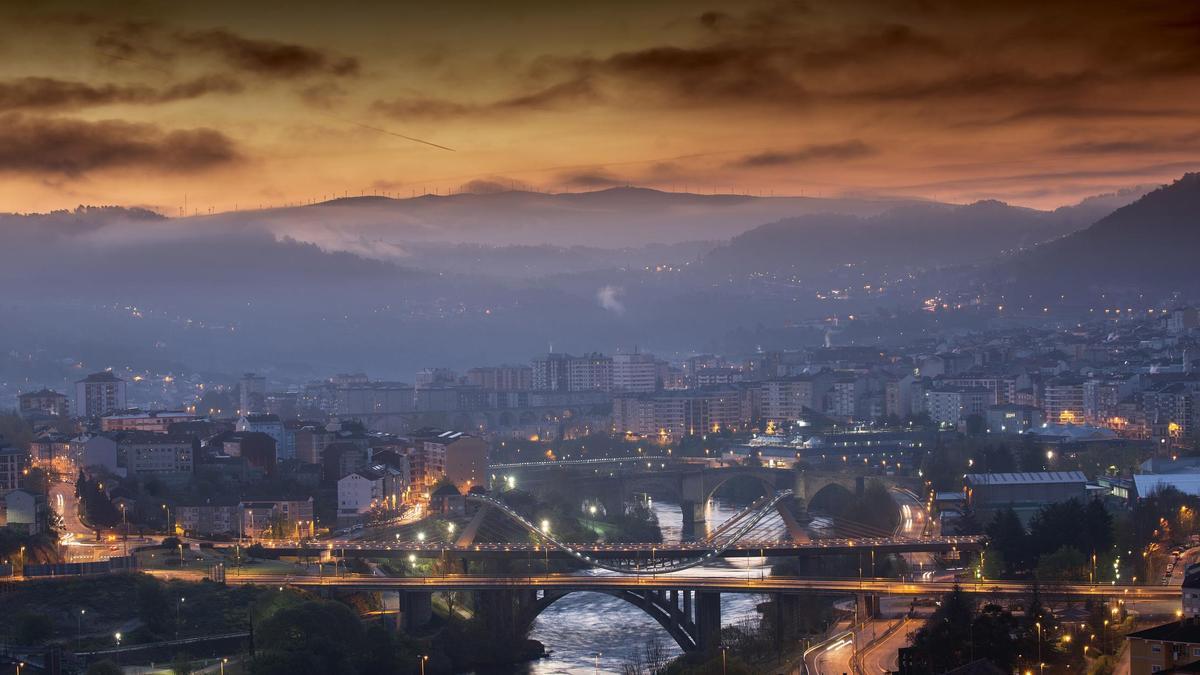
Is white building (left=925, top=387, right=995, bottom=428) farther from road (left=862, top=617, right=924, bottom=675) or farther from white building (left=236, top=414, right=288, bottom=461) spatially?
road (left=862, top=617, right=924, bottom=675)

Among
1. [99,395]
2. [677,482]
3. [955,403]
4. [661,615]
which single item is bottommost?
[661,615]

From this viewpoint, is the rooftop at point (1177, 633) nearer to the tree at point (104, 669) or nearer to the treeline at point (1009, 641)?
the treeline at point (1009, 641)

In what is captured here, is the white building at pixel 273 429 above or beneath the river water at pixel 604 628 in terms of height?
above

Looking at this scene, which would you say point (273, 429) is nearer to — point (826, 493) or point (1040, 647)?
point (826, 493)

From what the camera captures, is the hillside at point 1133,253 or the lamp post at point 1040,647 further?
the hillside at point 1133,253

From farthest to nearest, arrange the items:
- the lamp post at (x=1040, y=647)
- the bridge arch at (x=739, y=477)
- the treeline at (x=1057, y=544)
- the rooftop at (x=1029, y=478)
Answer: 1. the bridge arch at (x=739, y=477)
2. the rooftop at (x=1029, y=478)
3. the treeline at (x=1057, y=544)
4. the lamp post at (x=1040, y=647)

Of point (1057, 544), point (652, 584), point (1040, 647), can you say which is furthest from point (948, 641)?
point (1057, 544)

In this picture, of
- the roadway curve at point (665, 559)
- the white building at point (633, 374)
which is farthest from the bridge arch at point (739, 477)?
the white building at point (633, 374)

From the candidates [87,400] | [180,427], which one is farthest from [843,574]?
[87,400]

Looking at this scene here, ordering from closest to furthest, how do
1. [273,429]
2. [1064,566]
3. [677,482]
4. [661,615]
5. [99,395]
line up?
[1064,566] < [661,615] < [273,429] < [677,482] < [99,395]
